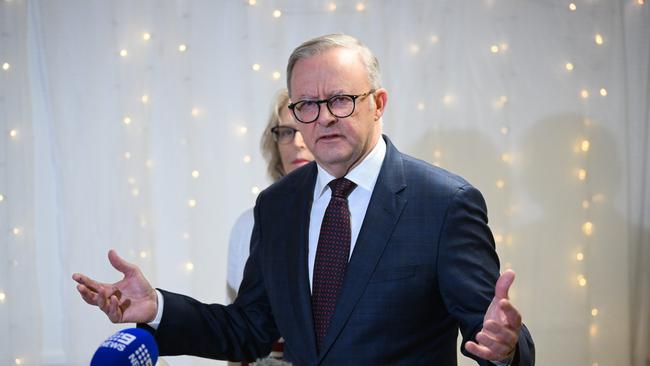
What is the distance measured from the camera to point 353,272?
5.53ft

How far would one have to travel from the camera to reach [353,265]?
169 cm

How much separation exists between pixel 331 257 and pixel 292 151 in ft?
3.92

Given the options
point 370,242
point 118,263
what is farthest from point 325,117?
point 118,263

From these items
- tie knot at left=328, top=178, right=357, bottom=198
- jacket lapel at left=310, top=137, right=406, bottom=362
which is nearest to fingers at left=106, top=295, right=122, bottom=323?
jacket lapel at left=310, top=137, right=406, bottom=362

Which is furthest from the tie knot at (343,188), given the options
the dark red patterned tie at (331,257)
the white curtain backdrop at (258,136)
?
the white curtain backdrop at (258,136)

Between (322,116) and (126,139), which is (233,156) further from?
(322,116)

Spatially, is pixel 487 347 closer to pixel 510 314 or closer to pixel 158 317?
pixel 510 314

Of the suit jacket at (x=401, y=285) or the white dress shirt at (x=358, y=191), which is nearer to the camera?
the suit jacket at (x=401, y=285)

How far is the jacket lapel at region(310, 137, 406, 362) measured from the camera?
1.67 m

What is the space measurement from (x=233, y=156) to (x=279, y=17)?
0.72 meters

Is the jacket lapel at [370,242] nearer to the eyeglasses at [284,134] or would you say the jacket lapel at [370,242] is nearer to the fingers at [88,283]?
the fingers at [88,283]

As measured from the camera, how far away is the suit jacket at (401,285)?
163 centimetres

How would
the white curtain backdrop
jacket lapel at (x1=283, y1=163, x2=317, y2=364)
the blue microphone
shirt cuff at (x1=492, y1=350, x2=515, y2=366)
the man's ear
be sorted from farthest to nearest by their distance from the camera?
the white curtain backdrop → the man's ear → jacket lapel at (x1=283, y1=163, x2=317, y2=364) → shirt cuff at (x1=492, y1=350, x2=515, y2=366) → the blue microphone

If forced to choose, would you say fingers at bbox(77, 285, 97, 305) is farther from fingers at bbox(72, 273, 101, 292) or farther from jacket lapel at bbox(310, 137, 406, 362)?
jacket lapel at bbox(310, 137, 406, 362)
